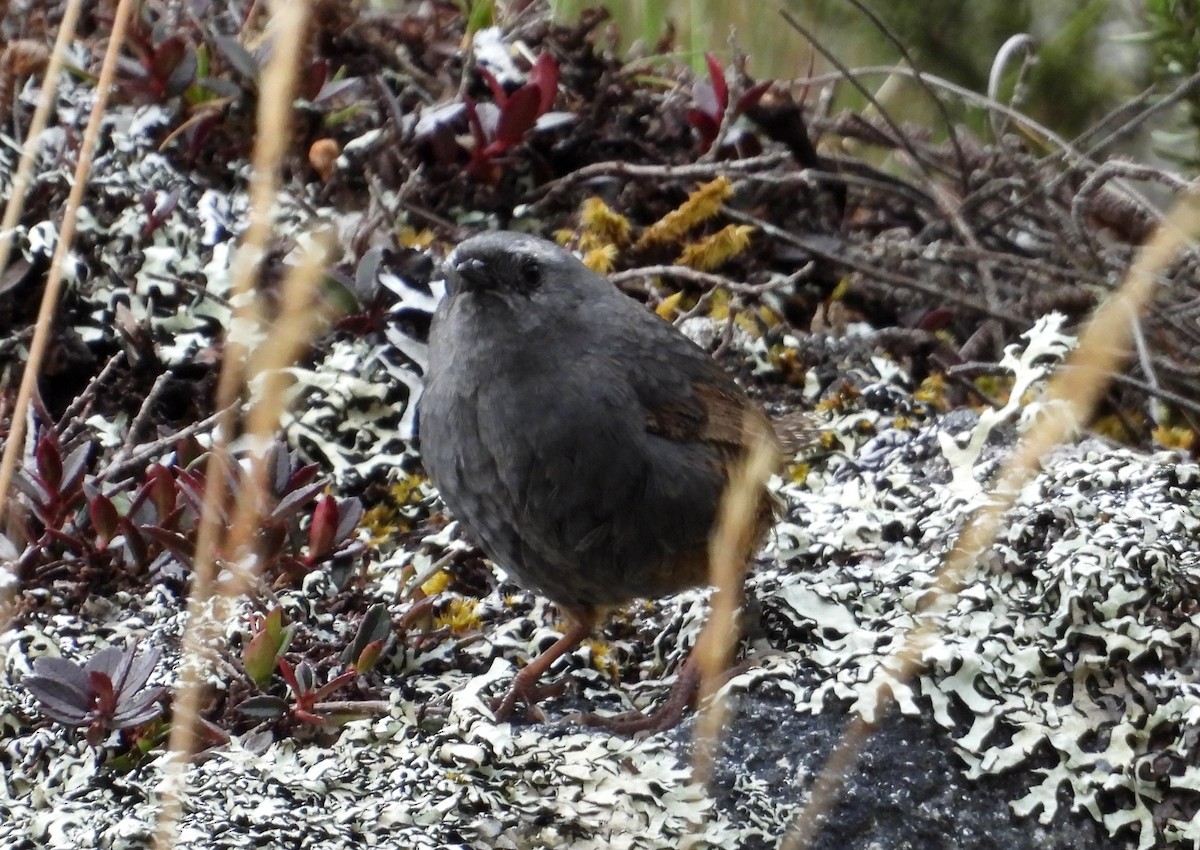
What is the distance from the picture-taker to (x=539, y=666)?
2475mm

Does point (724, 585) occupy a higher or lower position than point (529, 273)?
lower

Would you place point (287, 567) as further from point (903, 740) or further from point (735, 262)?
point (735, 262)

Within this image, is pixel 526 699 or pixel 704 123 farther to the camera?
pixel 704 123

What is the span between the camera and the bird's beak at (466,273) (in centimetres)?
256

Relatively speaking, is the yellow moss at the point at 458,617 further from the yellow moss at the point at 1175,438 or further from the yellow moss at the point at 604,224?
the yellow moss at the point at 1175,438

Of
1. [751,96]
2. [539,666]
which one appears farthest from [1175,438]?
[539,666]

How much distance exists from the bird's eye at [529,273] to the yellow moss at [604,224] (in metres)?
0.86

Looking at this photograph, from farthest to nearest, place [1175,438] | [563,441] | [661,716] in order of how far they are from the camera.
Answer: [1175,438], [563,441], [661,716]

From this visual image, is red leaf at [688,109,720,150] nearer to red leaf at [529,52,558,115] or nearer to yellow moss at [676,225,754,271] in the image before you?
yellow moss at [676,225,754,271]

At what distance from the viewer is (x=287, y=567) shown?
2488mm

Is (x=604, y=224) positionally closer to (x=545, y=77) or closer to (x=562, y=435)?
(x=545, y=77)

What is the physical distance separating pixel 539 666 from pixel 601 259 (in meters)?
1.31

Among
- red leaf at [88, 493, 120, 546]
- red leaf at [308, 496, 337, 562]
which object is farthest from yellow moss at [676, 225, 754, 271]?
red leaf at [88, 493, 120, 546]

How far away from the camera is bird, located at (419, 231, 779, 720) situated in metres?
2.49
